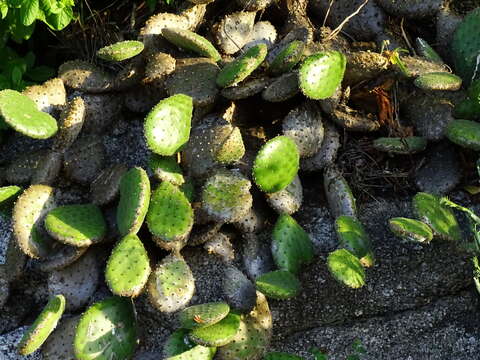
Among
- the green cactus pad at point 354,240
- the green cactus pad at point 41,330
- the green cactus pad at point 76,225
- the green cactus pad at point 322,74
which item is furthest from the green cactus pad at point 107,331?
the green cactus pad at point 322,74

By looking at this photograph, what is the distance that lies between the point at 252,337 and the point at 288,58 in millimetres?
1088

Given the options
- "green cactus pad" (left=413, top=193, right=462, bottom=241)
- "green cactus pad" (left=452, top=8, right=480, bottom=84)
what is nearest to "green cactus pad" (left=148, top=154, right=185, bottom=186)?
"green cactus pad" (left=413, top=193, right=462, bottom=241)

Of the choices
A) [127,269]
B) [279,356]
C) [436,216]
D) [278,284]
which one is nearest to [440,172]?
[436,216]

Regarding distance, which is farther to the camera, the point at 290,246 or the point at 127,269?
the point at 290,246

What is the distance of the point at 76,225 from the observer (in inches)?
107

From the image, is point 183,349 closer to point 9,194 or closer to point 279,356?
point 279,356

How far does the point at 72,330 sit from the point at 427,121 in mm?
1617

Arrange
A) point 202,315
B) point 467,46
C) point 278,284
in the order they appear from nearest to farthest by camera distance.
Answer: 1. point 202,315
2. point 278,284
3. point 467,46

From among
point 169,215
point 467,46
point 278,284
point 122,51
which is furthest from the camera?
point 467,46

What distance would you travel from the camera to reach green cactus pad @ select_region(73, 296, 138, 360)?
258 centimetres

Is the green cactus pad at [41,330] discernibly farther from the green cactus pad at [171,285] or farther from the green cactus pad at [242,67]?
the green cactus pad at [242,67]

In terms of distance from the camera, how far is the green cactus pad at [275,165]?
278 cm

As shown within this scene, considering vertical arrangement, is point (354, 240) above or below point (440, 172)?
below

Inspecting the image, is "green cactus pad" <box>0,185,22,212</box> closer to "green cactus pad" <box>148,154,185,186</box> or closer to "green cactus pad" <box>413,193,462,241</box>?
"green cactus pad" <box>148,154,185,186</box>
